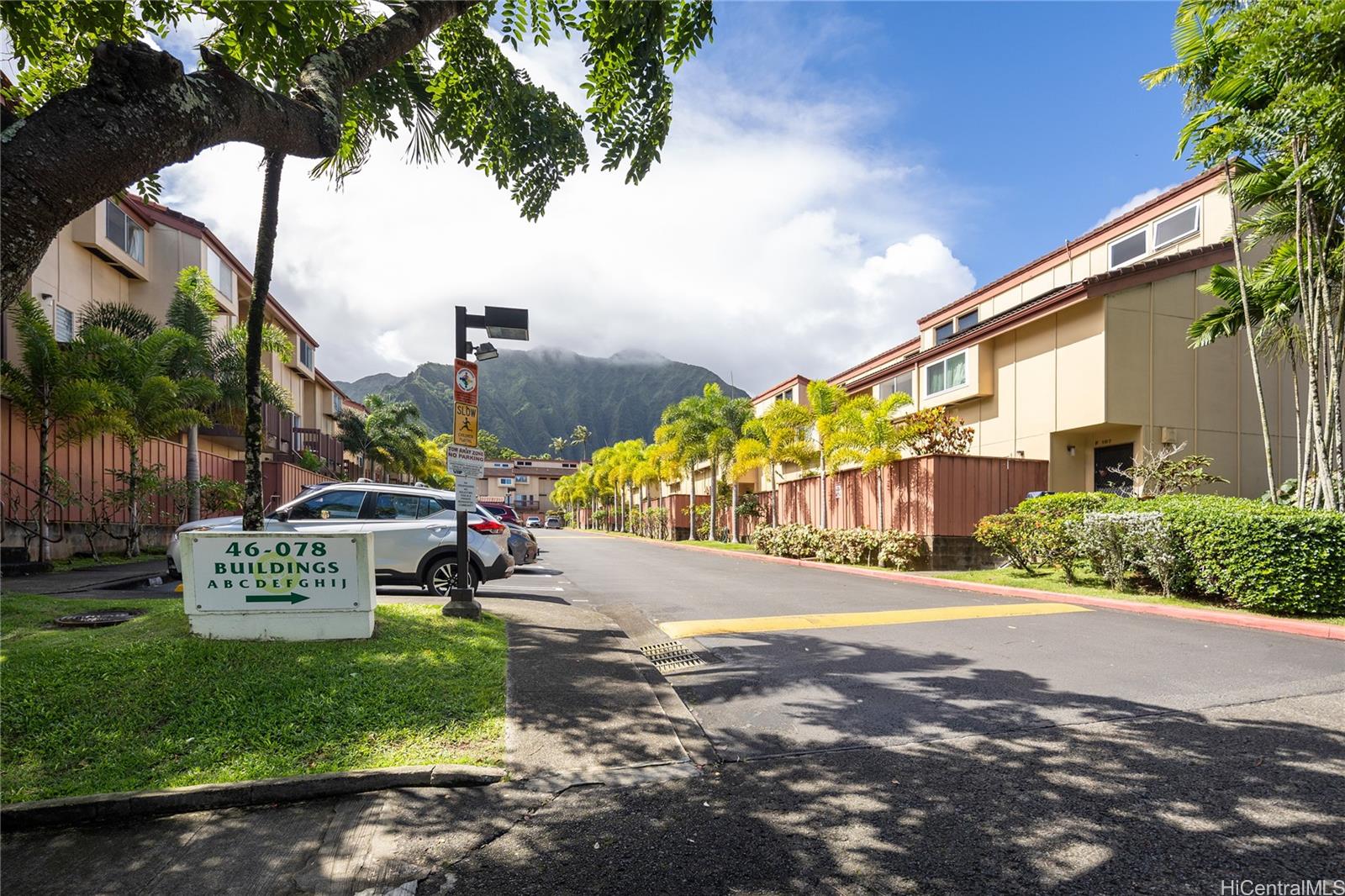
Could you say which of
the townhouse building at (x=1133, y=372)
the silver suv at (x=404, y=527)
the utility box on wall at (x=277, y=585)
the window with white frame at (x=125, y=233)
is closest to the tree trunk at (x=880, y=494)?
the townhouse building at (x=1133, y=372)

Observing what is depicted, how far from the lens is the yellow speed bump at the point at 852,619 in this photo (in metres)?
8.16

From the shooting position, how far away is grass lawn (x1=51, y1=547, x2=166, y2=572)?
509 inches

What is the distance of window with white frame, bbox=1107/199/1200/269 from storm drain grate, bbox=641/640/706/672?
68.6ft

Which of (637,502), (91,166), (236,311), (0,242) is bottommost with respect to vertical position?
(637,502)

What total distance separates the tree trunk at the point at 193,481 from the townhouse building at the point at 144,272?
11.4 feet

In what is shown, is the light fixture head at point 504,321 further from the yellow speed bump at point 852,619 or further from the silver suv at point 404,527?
the yellow speed bump at point 852,619

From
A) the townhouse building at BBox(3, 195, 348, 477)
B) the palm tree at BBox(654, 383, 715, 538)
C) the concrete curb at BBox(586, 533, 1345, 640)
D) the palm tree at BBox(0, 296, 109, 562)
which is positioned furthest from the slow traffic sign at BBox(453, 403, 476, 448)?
the palm tree at BBox(654, 383, 715, 538)

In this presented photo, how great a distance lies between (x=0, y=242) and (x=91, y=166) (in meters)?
0.50

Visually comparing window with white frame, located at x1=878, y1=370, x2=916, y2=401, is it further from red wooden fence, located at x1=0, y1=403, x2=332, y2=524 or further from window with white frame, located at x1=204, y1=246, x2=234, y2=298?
window with white frame, located at x1=204, y1=246, x2=234, y2=298

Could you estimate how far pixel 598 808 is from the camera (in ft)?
11.3

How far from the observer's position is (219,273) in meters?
26.8

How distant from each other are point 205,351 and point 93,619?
587 inches

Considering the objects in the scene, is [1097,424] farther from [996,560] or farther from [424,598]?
[424,598]

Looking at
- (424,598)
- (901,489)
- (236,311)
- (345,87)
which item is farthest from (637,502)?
(345,87)
